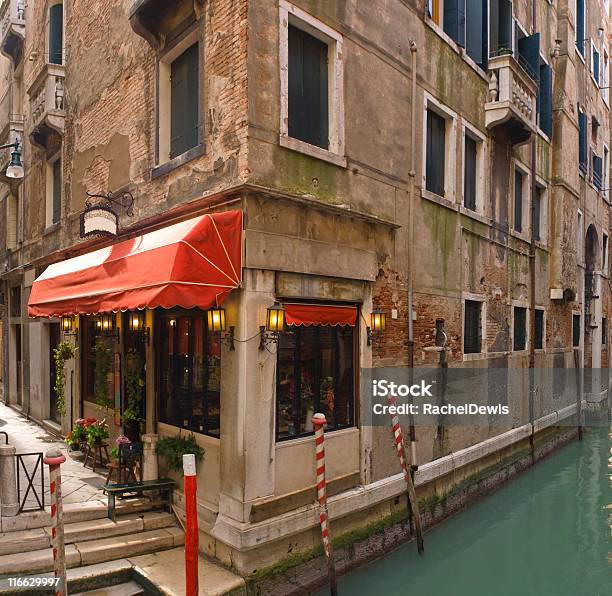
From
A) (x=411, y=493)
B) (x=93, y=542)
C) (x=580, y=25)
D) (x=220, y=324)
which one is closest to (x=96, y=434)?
(x=93, y=542)

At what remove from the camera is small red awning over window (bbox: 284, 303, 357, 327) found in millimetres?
6367

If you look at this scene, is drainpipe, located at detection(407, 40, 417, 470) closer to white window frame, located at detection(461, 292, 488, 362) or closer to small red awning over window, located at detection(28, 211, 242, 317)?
white window frame, located at detection(461, 292, 488, 362)

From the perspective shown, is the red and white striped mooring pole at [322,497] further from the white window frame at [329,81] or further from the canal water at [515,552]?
the white window frame at [329,81]

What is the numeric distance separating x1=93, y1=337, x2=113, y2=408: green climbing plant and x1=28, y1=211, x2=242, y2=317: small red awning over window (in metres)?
2.17

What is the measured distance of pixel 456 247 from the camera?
9.95 metres

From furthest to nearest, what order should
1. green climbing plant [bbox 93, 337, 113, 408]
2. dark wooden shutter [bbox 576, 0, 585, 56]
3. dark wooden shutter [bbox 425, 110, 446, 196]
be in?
dark wooden shutter [bbox 576, 0, 585, 56]
dark wooden shutter [bbox 425, 110, 446, 196]
green climbing plant [bbox 93, 337, 113, 408]

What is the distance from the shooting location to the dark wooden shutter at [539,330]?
549 inches

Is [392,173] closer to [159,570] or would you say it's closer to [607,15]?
[159,570]

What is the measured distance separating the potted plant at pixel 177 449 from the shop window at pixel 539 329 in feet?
33.0

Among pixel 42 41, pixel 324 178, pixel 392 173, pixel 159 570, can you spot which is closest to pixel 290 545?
pixel 159 570

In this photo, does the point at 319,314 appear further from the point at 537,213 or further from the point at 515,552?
the point at 537,213

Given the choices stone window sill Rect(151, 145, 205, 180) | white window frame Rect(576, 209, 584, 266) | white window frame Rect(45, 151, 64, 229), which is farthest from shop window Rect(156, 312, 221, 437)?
white window frame Rect(576, 209, 584, 266)

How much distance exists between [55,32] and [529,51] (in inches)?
414

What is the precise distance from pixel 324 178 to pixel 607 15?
21.5m
